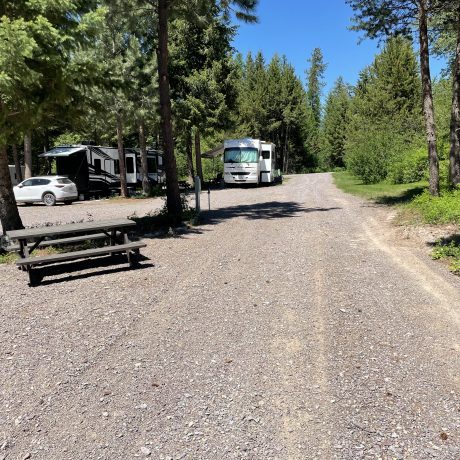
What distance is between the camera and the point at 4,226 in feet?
28.4

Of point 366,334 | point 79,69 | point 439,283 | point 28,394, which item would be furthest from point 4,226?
point 439,283

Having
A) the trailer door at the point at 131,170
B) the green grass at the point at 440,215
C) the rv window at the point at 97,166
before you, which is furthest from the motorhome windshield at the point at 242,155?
the green grass at the point at 440,215

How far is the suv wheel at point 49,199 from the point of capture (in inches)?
800

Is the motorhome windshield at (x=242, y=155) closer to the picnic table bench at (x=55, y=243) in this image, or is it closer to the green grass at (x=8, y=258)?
the picnic table bench at (x=55, y=243)

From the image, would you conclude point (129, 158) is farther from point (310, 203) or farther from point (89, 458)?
point (89, 458)

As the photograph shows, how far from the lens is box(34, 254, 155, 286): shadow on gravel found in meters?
6.68

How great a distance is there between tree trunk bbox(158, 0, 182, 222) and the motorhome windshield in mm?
15475

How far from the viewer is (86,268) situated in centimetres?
716

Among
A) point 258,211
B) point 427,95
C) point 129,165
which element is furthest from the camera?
point 129,165

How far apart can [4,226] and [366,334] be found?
7.50 meters

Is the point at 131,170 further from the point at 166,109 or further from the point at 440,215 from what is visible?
the point at 440,215

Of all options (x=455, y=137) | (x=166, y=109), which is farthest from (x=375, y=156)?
(x=166, y=109)

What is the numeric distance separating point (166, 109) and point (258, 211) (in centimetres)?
479

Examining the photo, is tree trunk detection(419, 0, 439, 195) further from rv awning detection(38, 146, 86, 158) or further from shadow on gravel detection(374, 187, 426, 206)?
rv awning detection(38, 146, 86, 158)
